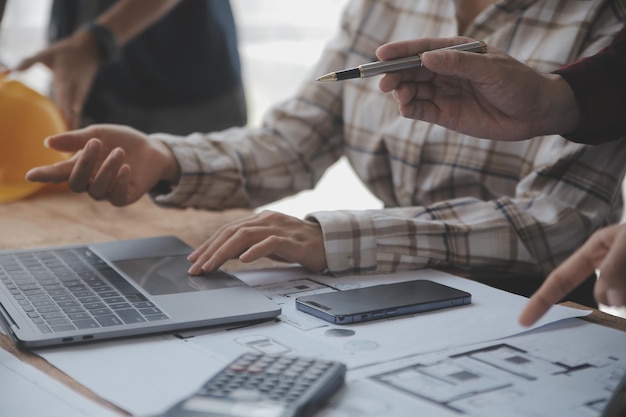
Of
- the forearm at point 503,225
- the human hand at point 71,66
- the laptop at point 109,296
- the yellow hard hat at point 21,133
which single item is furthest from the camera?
the human hand at point 71,66

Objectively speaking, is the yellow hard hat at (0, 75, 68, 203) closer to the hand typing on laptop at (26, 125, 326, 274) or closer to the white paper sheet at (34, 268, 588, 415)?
the hand typing on laptop at (26, 125, 326, 274)

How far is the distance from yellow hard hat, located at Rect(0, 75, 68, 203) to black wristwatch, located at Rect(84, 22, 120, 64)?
0.78ft

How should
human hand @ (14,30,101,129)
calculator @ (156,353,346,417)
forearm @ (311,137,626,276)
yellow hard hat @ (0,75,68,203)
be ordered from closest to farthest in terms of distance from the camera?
calculator @ (156,353,346,417), forearm @ (311,137,626,276), yellow hard hat @ (0,75,68,203), human hand @ (14,30,101,129)

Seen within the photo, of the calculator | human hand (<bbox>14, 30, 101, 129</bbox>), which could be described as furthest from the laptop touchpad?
human hand (<bbox>14, 30, 101, 129</bbox>)

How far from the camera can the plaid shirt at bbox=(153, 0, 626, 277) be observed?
3.47ft

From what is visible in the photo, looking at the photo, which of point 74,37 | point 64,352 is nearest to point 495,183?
point 64,352

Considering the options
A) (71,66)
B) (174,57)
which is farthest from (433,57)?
(174,57)

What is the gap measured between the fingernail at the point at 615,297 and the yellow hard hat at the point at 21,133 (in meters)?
0.97

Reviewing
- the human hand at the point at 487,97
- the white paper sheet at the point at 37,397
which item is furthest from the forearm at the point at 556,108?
the white paper sheet at the point at 37,397

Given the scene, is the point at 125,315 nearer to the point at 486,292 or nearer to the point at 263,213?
the point at 263,213

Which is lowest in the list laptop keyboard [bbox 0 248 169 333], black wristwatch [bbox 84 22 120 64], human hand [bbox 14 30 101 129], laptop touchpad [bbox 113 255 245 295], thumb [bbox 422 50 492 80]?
laptop keyboard [bbox 0 248 169 333]

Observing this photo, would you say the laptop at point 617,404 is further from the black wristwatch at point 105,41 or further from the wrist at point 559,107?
the black wristwatch at point 105,41

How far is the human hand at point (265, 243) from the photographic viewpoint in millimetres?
960

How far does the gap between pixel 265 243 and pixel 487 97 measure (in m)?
0.30
